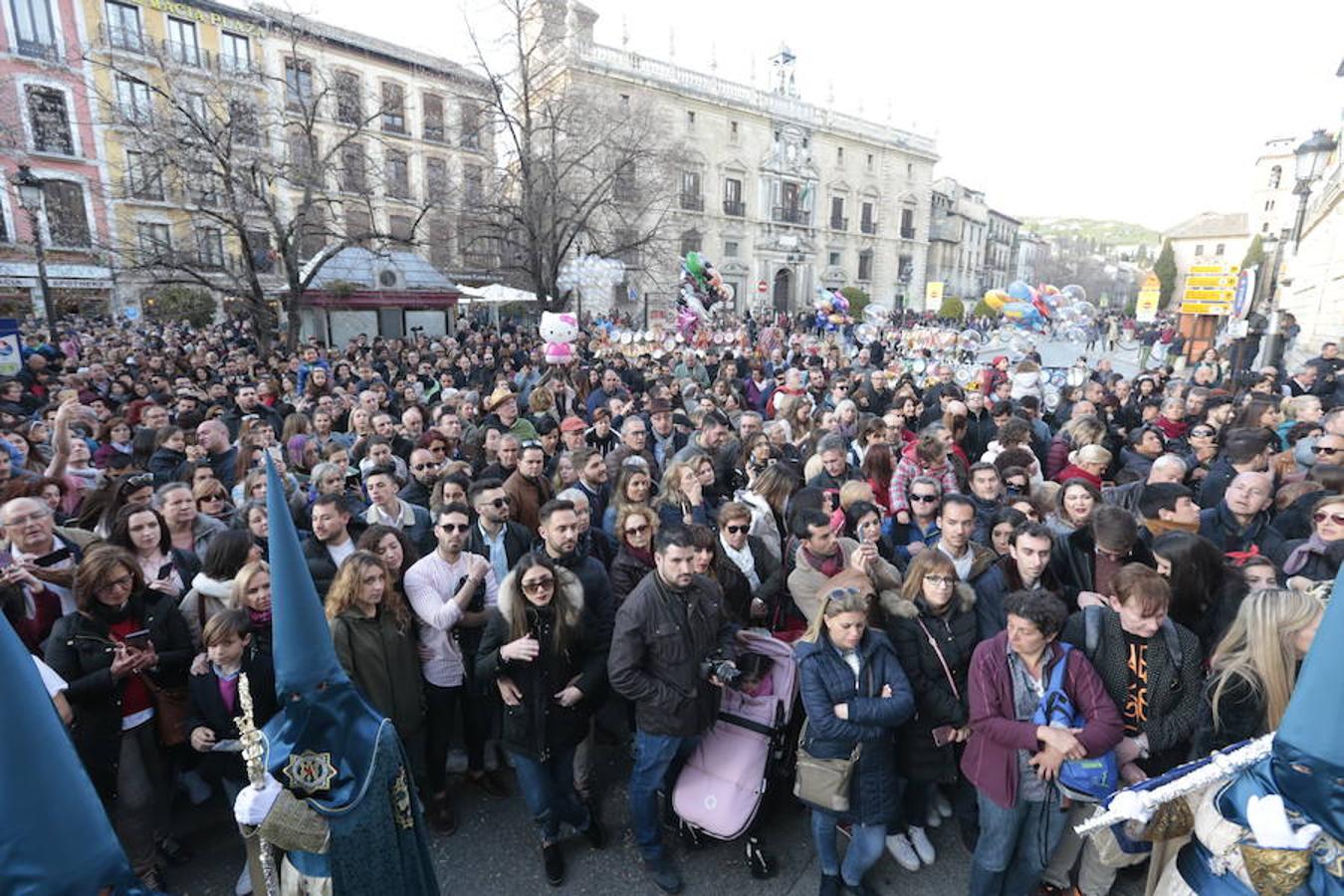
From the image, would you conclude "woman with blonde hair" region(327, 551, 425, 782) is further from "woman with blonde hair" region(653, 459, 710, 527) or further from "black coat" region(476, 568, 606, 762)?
"woman with blonde hair" region(653, 459, 710, 527)

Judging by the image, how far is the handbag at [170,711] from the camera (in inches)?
123

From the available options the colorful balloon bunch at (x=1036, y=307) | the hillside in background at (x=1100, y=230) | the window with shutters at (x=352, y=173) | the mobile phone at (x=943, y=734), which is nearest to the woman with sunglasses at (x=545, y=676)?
the mobile phone at (x=943, y=734)

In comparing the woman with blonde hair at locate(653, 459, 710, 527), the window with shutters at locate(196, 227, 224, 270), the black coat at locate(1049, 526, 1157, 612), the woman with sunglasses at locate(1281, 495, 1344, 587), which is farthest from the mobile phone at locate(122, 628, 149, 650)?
the window with shutters at locate(196, 227, 224, 270)

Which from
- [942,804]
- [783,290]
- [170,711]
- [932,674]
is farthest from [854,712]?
[783,290]

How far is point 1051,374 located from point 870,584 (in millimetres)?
10991

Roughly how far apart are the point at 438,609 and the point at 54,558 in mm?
1906

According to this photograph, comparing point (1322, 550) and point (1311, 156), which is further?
point (1311, 156)

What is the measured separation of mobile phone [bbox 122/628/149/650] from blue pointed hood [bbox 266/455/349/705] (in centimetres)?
171

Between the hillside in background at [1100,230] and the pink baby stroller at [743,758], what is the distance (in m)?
142

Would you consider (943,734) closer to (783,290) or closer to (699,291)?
(699,291)

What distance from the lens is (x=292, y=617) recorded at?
196 centimetres

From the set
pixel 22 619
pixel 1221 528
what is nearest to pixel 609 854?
pixel 22 619

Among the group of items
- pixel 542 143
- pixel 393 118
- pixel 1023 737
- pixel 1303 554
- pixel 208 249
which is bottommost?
pixel 1023 737

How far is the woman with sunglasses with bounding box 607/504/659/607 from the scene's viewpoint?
3.78 m
